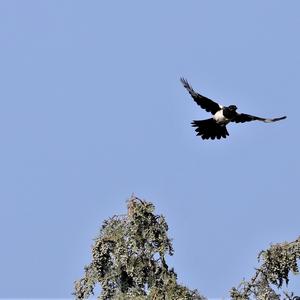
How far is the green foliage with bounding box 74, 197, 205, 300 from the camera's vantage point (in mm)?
12469

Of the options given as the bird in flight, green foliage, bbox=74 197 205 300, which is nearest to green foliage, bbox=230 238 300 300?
green foliage, bbox=74 197 205 300

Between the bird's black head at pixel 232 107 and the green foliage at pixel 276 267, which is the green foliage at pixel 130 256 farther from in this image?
the bird's black head at pixel 232 107

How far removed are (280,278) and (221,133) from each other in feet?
24.8

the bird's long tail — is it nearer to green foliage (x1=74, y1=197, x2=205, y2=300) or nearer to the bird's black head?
the bird's black head

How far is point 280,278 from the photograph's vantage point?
12.4 metres

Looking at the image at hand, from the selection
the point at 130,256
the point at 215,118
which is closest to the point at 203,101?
the point at 215,118

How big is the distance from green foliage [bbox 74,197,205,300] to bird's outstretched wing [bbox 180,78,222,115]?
683 centimetres

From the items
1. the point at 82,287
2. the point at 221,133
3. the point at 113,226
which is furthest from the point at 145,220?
the point at 221,133

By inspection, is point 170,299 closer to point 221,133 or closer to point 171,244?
point 171,244

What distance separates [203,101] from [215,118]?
1.52 ft

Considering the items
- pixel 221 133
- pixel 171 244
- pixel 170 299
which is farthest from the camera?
pixel 221 133

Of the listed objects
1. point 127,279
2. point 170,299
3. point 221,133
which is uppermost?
point 221,133

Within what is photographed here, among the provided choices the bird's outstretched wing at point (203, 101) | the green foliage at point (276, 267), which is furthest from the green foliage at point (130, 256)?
the bird's outstretched wing at point (203, 101)

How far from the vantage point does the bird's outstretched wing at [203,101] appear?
19.4 metres
